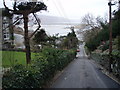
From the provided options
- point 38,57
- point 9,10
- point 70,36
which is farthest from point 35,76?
point 70,36

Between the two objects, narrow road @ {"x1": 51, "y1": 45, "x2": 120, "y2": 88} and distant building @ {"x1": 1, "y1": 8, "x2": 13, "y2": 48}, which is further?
narrow road @ {"x1": 51, "y1": 45, "x2": 120, "y2": 88}

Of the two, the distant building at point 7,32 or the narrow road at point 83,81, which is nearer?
the distant building at point 7,32

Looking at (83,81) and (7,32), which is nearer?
(7,32)

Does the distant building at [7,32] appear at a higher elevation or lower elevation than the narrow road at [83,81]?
higher

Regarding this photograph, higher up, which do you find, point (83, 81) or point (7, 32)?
point (7, 32)

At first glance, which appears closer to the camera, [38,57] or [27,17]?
[38,57]

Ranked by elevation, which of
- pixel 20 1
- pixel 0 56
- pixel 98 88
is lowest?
pixel 98 88

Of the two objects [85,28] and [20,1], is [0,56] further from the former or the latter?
[85,28]

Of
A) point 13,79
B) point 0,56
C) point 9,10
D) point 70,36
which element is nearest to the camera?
point 13,79

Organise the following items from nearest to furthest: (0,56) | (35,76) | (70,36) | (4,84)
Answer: (4,84) < (0,56) < (35,76) < (70,36)

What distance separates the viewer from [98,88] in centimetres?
1080

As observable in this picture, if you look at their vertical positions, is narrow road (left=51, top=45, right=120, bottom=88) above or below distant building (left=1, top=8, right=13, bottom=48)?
below

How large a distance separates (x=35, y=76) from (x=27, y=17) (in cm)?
687

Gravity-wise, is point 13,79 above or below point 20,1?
below
